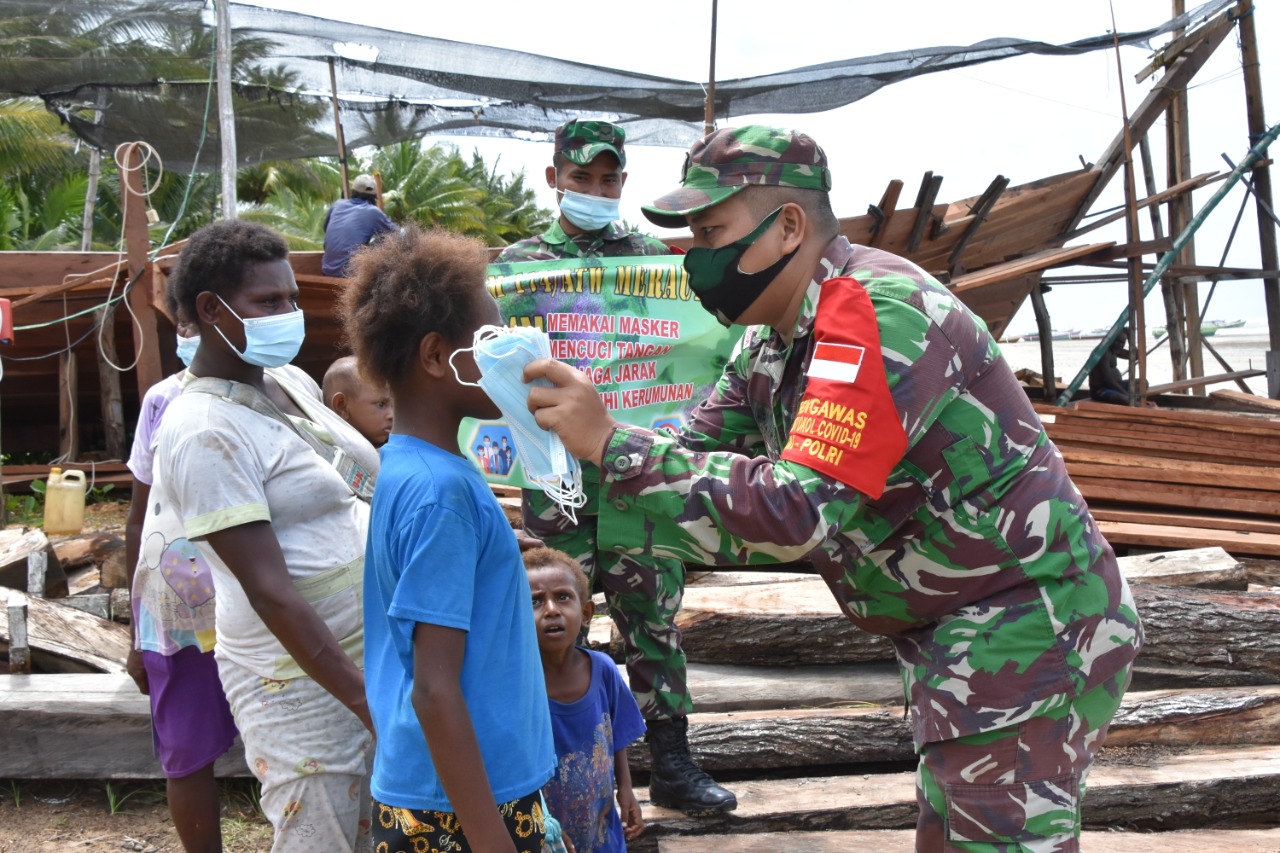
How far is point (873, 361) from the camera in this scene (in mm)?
1846

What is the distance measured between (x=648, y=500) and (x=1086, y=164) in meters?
10.8

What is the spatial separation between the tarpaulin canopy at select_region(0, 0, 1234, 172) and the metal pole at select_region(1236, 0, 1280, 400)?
3.00m

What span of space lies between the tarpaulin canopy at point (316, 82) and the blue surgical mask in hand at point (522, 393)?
774 centimetres

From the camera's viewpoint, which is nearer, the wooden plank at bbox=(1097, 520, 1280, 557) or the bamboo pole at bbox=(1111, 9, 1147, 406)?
the wooden plank at bbox=(1097, 520, 1280, 557)

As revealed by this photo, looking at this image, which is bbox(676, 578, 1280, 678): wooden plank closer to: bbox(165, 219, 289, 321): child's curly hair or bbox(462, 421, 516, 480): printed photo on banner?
bbox(462, 421, 516, 480): printed photo on banner

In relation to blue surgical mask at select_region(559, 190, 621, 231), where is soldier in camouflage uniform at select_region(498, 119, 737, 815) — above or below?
below

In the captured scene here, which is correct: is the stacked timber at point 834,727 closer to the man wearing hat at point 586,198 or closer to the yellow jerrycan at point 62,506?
the man wearing hat at point 586,198

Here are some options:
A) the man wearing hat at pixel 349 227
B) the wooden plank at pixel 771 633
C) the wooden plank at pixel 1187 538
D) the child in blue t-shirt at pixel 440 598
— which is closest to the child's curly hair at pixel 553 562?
the child in blue t-shirt at pixel 440 598

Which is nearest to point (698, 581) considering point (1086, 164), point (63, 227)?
point (1086, 164)

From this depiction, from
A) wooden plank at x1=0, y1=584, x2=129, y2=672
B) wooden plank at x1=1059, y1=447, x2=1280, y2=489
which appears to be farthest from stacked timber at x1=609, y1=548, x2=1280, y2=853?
wooden plank at x1=1059, y1=447, x2=1280, y2=489

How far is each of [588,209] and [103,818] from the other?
3.03 m

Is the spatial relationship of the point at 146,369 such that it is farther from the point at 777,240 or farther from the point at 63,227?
the point at 63,227

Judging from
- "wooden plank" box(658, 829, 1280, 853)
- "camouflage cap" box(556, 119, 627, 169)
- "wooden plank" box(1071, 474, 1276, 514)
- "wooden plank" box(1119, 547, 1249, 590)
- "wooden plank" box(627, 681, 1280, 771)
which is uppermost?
"camouflage cap" box(556, 119, 627, 169)

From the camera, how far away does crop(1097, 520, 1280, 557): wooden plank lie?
686cm
